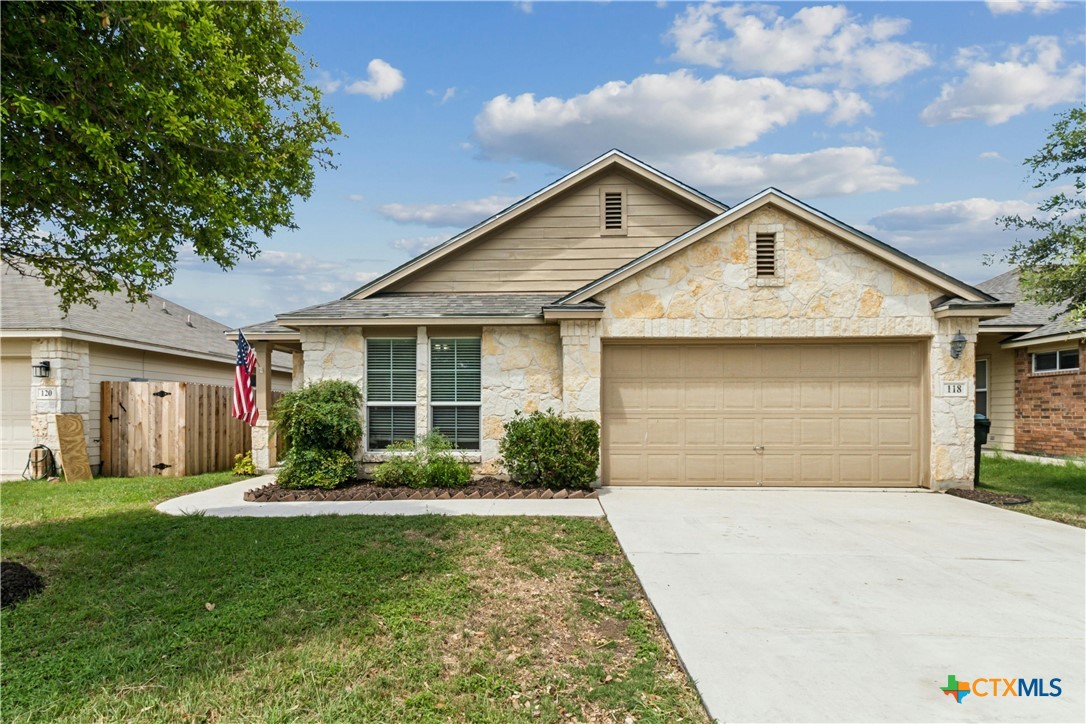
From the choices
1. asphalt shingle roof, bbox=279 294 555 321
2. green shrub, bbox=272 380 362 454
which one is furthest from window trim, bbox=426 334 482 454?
green shrub, bbox=272 380 362 454

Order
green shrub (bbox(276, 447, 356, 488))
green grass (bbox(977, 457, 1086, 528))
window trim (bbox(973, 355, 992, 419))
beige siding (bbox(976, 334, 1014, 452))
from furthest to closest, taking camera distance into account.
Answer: window trim (bbox(973, 355, 992, 419)) < beige siding (bbox(976, 334, 1014, 452)) < green shrub (bbox(276, 447, 356, 488)) < green grass (bbox(977, 457, 1086, 528))

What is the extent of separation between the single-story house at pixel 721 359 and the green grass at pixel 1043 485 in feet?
3.90

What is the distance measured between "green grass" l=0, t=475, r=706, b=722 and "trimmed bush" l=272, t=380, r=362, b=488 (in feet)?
9.22

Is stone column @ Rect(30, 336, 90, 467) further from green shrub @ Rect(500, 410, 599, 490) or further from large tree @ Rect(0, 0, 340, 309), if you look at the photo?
green shrub @ Rect(500, 410, 599, 490)

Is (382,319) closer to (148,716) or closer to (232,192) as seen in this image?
(232,192)

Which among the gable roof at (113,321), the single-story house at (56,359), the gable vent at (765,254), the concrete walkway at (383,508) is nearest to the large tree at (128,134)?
the concrete walkway at (383,508)

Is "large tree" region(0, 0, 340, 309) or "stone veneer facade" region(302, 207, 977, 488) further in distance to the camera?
"stone veneer facade" region(302, 207, 977, 488)

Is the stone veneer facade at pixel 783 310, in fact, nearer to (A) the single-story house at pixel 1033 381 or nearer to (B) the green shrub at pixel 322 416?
(A) the single-story house at pixel 1033 381

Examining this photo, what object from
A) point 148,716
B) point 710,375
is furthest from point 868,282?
point 148,716

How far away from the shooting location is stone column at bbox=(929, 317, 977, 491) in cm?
957

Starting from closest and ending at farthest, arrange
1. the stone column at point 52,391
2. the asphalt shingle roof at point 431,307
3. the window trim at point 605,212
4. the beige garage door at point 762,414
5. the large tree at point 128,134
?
1. the large tree at point 128,134
2. the beige garage door at point 762,414
3. the asphalt shingle roof at point 431,307
4. the stone column at point 52,391
5. the window trim at point 605,212

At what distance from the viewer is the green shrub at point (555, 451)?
9406 mm

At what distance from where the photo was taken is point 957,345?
31.2 feet

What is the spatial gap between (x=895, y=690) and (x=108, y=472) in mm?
14567
